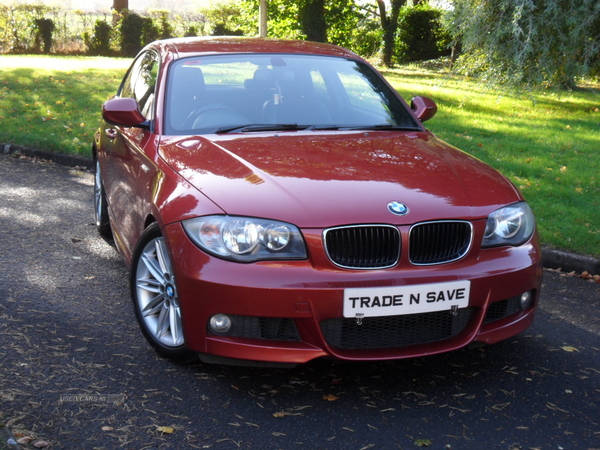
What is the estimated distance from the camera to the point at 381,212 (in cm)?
343

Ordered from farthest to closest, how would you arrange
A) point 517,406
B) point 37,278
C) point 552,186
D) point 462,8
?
point 462,8 → point 552,186 → point 37,278 → point 517,406

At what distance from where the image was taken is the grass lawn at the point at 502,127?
7371 millimetres

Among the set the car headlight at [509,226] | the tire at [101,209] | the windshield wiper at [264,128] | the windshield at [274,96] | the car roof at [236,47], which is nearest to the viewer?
the car headlight at [509,226]

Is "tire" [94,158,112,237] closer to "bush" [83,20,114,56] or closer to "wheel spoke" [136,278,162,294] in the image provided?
"wheel spoke" [136,278,162,294]

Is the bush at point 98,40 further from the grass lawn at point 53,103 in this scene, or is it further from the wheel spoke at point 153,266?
the wheel spoke at point 153,266

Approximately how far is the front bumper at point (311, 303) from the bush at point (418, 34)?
26.6 meters

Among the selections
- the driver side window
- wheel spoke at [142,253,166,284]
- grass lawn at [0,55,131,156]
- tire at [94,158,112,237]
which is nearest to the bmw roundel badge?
wheel spoke at [142,253,166,284]

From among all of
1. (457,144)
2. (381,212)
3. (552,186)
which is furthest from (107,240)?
(457,144)

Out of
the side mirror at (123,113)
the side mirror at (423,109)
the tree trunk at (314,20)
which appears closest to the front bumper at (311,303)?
the side mirror at (123,113)

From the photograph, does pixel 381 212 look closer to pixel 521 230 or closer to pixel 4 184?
pixel 521 230

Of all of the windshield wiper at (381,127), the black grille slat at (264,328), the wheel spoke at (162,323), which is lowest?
the wheel spoke at (162,323)

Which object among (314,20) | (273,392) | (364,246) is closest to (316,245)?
(364,246)

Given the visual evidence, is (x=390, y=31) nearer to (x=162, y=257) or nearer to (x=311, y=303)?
(x=162, y=257)

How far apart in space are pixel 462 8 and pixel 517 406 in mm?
12300
